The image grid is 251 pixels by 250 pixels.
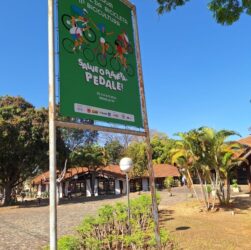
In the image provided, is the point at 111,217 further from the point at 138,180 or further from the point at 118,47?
the point at 138,180

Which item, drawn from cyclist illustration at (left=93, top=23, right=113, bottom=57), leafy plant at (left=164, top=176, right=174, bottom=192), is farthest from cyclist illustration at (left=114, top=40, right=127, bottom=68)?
leafy plant at (left=164, top=176, right=174, bottom=192)

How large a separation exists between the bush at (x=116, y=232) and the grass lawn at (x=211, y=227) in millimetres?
1335

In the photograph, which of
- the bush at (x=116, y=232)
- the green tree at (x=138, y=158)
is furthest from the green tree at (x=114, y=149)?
the bush at (x=116, y=232)

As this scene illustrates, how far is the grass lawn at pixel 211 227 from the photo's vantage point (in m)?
10.4

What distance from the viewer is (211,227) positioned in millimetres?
13680

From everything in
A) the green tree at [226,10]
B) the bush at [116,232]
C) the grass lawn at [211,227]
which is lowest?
the grass lawn at [211,227]

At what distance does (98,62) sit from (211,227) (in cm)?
1085

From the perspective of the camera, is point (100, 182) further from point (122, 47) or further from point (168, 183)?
point (122, 47)

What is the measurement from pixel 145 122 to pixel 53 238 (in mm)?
2459

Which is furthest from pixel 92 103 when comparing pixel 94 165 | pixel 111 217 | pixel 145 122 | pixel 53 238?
pixel 94 165

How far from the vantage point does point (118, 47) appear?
5355mm

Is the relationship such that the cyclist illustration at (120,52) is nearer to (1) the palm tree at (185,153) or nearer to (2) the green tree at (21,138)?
(1) the palm tree at (185,153)

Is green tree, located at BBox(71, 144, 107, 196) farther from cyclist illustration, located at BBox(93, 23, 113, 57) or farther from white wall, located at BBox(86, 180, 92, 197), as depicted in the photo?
cyclist illustration, located at BBox(93, 23, 113, 57)

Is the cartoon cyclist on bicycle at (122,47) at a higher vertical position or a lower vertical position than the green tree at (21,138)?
lower
